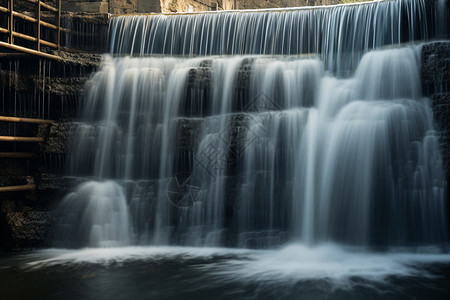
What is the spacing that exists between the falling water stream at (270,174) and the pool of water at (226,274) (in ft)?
0.12

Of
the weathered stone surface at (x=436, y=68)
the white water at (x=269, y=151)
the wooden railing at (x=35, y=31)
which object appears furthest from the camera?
the wooden railing at (x=35, y=31)

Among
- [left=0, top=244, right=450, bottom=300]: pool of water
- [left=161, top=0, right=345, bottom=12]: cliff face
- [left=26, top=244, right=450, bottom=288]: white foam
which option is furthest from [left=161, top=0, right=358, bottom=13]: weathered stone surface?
[left=0, top=244, right=450, bottom=300]: pool of water

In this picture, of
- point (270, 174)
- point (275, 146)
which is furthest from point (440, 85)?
point (270, 174)

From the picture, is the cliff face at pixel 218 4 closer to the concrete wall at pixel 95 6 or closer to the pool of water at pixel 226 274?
the concrete wall at pixel 95 6

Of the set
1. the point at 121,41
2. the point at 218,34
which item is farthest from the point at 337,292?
the point at 121,41

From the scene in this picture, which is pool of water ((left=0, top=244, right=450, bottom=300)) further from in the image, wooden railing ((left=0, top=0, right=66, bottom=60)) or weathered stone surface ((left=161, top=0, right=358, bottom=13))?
weathered stone surface ((left=161, top=0, right=358, bottom=13))

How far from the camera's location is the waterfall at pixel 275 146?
8.41 m

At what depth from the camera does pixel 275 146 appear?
929 centimetres

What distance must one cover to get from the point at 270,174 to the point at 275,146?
0.58 meters

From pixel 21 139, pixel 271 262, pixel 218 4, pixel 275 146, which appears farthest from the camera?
pixel 218 4

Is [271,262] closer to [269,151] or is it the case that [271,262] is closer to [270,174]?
[270,174]

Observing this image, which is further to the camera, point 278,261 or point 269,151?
point 269,151

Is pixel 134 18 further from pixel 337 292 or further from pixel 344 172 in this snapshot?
pixel 337 292

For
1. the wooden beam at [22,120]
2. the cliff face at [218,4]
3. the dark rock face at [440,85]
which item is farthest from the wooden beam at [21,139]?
the cliff face at [218,4]
